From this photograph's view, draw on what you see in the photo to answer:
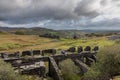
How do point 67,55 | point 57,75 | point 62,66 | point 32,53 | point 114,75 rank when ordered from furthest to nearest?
point 32,53
point 67,55
point 62,66
point 57,75
point 114,75

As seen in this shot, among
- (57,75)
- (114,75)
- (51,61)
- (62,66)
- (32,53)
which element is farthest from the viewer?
(32,53)

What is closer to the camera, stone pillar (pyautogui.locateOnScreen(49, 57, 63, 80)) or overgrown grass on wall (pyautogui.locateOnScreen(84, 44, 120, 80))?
overgrown grass on wall (pyautogui.locateOnScreen(84, 44, 120, 80))

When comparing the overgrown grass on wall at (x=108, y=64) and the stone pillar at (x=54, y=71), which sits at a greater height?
the overgrown grass on wall at (x=108, y=64)

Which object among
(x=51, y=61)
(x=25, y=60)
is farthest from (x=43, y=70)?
(x=25, y=60)

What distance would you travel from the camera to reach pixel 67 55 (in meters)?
61.1

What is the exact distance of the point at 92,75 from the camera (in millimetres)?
38812

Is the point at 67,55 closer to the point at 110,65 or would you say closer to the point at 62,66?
the point at 62,66

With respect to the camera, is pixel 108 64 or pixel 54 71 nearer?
pixel 108 64

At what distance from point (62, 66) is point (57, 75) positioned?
152 inches

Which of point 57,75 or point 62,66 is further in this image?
point 62,66

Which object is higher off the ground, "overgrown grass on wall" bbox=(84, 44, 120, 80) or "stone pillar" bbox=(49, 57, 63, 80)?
"overgrown grass on wall" bbox=(84, 44, 120, 80)

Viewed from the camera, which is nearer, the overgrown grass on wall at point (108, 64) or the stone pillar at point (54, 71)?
the overgrown grass on wall at point (108, 64)

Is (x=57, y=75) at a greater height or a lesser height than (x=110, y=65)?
lesser

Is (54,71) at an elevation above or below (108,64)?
below
